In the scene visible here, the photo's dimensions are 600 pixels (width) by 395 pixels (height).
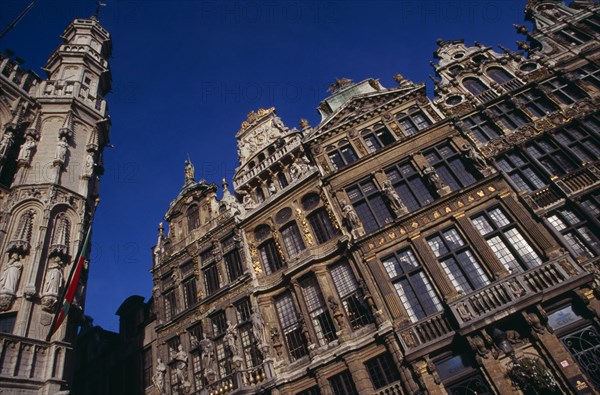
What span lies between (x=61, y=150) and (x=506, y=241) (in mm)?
25157

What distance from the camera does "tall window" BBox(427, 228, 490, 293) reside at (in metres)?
16.6

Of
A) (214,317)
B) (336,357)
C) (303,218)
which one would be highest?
(303,218)

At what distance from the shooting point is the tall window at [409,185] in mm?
19922

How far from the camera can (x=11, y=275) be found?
54.7ft

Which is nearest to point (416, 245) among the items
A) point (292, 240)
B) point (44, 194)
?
point (292, 240)

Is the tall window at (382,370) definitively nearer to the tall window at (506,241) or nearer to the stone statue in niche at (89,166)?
the tall window at (506,241)

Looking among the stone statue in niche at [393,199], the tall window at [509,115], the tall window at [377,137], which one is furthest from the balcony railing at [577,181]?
the tall window at [377,137]

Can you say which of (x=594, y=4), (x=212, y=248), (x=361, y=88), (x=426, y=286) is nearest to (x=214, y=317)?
(x=212, y=248)

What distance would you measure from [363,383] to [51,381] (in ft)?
43.8

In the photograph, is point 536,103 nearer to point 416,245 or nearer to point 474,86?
point 474,86

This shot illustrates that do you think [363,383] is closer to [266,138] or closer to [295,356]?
[295,356]

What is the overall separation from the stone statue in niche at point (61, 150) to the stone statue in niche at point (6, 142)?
2357 mm

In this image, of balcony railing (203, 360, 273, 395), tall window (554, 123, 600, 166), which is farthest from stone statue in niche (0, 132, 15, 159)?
tall window (554, 123, 600, 166)

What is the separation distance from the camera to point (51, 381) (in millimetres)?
15367
